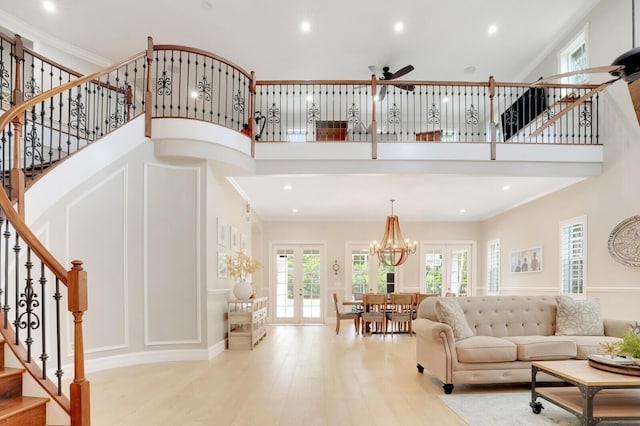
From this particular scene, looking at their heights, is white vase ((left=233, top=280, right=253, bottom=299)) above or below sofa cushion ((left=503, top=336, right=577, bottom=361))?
above

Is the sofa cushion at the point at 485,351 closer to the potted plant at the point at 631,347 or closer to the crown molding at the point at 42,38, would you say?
the potted plant at the point at 631,347

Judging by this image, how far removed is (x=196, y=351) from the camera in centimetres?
583

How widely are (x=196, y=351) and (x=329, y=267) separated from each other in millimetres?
6330

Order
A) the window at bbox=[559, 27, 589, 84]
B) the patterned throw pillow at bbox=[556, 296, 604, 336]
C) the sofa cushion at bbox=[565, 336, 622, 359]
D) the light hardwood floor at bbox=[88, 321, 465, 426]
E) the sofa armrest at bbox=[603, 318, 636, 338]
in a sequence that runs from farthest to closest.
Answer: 1. the window at bbox=[559, 27, 589, 84]
2. the patterned throw pillow at bbox=[556, 296, 604, 336]
3. the sofa armrest at bbox=[603, 318, 636, 338]
4. the sofa cushion at bbox=[565, 336, 622, 359]
5. the light hardwood floor at bbox=[88, 321, 465, 426]

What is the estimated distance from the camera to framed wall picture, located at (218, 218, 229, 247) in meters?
6.63

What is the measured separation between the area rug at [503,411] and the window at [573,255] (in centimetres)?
364

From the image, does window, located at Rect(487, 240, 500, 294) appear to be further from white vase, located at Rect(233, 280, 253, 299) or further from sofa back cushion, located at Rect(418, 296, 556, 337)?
white vase, located at Rect(233, 280, 253, 299)

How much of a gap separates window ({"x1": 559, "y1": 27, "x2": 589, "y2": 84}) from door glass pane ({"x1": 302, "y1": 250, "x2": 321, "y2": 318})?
7.25m

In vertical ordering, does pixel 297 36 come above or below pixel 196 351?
above

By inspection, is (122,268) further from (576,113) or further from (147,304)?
(576,113)

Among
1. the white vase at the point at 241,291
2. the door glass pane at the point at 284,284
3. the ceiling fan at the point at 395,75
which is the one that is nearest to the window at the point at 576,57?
the ceiling fan at the point at 395,75

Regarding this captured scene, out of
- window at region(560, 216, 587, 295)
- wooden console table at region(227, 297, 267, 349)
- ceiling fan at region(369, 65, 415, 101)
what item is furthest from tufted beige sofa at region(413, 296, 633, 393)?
ceiling fan at region(369, 65, 415, 101)

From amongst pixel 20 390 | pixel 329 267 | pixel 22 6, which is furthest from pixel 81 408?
pixel 329 267

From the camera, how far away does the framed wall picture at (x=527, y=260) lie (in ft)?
27.6
